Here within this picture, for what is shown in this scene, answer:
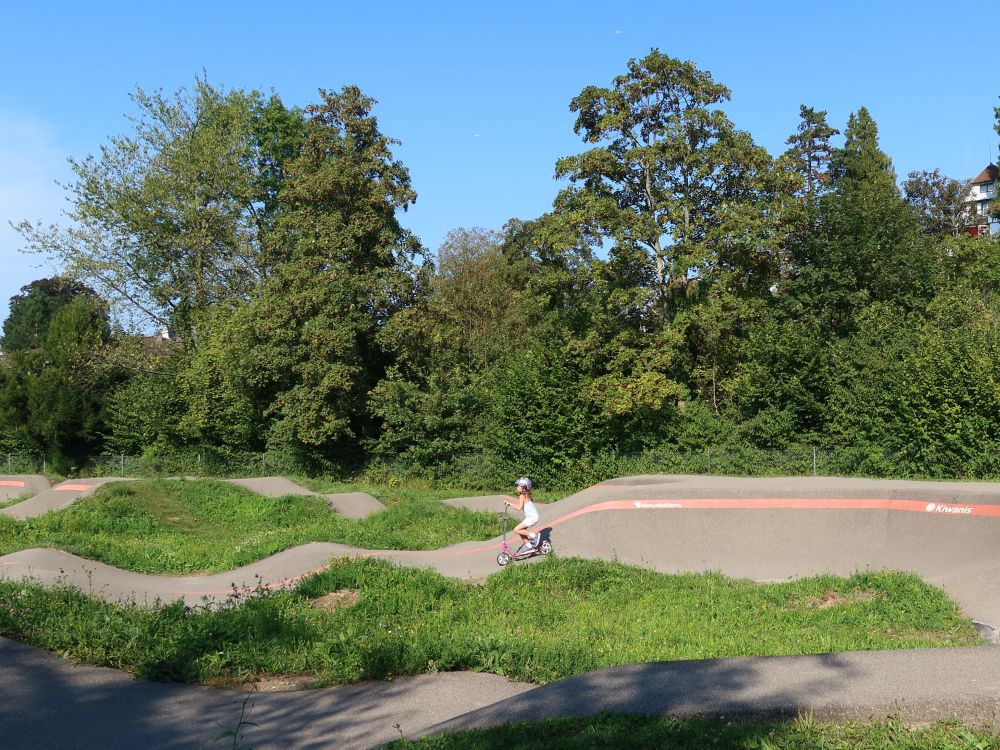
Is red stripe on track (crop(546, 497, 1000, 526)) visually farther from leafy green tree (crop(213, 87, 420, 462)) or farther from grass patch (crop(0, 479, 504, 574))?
leafy green tree (crop(213, 87, 420, 462))

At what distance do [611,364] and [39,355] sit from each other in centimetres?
2852

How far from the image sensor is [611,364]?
87.7ft

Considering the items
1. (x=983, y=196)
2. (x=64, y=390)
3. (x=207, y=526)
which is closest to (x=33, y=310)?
(x=64, y=390)

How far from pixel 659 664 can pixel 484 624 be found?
4.01 m

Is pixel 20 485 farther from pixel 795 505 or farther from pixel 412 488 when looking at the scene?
pixel 795 505

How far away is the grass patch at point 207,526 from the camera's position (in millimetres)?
16703

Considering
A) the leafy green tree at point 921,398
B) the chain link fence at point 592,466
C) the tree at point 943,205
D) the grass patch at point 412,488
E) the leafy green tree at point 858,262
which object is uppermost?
the tree at point 943,205

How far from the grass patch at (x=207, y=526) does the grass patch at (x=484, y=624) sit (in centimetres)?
521

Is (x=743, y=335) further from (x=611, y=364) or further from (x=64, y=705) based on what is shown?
(x=64, y=705)

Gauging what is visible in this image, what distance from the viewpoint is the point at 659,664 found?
6.53m

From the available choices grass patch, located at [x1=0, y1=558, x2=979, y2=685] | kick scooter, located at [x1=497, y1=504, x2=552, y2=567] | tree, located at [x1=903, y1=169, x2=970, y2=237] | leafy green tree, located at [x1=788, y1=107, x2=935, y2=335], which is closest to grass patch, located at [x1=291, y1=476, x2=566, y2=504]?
kick scooter, located at [x1=497, y1=504, x2=552, y2=567]

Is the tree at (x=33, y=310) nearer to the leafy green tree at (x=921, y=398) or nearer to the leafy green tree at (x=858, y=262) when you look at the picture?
the leafy green tree at (x=858, y=262)

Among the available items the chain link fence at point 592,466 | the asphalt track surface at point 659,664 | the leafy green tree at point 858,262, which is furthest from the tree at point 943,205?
the asphalt track surface at point 659,664

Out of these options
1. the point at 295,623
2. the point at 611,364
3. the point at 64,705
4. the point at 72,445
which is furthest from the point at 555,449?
the point at 72,445
